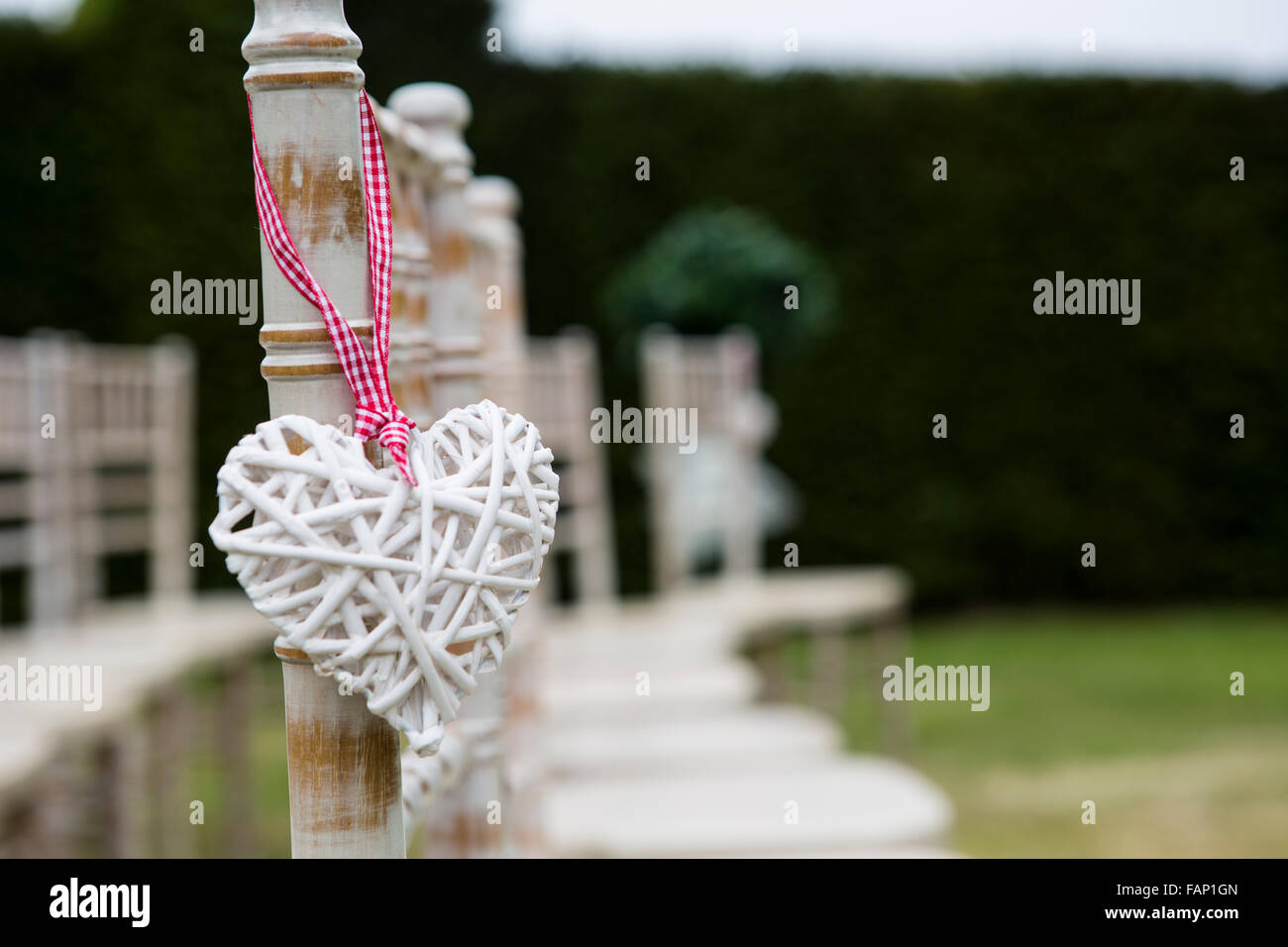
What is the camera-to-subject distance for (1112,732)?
4953 mm

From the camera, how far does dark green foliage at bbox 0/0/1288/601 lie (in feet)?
20.4

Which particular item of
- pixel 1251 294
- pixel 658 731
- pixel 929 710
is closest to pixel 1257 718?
pixel 929 710

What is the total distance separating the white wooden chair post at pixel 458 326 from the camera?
1.38 metres

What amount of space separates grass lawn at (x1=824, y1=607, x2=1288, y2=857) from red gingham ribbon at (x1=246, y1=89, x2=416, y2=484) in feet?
10.6

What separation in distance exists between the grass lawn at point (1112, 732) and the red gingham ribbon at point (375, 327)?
322cm

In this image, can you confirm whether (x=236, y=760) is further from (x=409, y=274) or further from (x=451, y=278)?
(x=409, y=274)

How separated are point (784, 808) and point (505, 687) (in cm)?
74

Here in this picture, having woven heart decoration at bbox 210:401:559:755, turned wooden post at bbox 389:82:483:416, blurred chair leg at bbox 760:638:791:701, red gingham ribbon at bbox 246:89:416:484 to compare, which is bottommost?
blurred chair leg at bbox 760:638:791:701

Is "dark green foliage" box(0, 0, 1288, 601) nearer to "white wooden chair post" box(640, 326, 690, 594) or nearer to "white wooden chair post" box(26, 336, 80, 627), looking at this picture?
"white wooden chair post" box(640, 326, 690, 594)

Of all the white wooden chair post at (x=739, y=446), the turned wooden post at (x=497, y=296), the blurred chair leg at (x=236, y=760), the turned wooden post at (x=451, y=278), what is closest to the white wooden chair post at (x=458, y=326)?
the turned wooden post at (x=451, y=278)

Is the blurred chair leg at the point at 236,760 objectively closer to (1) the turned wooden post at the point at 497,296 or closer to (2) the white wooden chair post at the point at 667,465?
(2) the white wooden chair post at the point at 667,465

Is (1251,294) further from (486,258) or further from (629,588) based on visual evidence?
(486,258)

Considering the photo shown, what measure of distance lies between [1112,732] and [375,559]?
4676 millimetres

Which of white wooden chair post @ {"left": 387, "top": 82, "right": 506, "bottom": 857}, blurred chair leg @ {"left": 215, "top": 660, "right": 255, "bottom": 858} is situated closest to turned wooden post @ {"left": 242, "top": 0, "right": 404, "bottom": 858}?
white wooden chair post @ {"left": 387, "top": 82, "right": 506, "bottom": 857}
